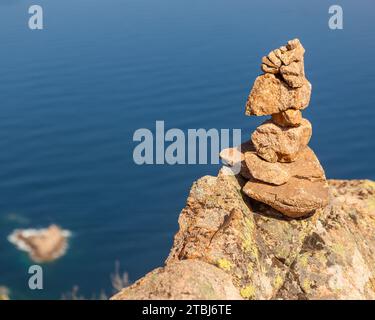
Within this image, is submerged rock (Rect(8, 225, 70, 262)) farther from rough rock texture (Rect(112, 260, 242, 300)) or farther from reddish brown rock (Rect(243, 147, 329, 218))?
rough rock texture (Rect(112, 260, 242, 300))

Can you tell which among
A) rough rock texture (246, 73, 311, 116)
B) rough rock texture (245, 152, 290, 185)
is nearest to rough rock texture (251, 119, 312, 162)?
rough rock texture (245, 152, 290, 185)

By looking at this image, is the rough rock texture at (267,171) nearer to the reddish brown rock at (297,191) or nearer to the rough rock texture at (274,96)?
the reddish brown rock at (297,191)

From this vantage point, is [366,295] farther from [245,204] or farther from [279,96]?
[279,96]

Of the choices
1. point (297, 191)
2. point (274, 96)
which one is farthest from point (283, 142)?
point (297, 191)

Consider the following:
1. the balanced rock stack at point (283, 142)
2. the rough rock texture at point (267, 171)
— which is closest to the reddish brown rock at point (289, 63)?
the balanced rock stack at point (283, 142)

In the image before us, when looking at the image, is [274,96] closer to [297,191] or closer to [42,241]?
[297,191]

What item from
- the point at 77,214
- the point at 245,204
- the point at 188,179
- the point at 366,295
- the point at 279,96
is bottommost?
the point at 366,295
